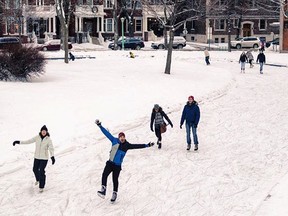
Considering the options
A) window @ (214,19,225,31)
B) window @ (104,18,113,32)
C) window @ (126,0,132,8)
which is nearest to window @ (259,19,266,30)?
window @ (214,19,225,31)

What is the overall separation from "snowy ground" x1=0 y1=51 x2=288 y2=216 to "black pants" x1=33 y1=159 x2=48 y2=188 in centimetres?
25

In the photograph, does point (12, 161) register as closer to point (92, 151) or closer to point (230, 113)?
point (92, 151)

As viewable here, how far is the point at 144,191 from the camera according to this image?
1090 cm

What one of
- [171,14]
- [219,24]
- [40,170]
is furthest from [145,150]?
[219,24]

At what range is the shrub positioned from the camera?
2505 centimetres

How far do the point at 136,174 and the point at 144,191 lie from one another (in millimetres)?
1248

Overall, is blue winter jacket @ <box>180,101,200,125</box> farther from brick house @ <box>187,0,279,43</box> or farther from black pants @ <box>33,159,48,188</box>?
brick house @ <box>187,0,279,43</box>

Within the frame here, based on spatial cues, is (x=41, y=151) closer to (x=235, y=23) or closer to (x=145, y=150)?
(x=145, y=150)

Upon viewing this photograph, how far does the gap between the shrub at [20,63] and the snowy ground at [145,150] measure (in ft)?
3.63

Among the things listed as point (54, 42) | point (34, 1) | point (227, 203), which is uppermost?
point (34, 1)

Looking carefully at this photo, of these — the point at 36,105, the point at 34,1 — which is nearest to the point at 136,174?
the point at 36,105

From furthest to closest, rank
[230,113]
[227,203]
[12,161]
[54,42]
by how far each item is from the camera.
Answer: [54,42] → [230,113] → [12,161] → [227,203]

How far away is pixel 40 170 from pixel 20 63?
1523 cm

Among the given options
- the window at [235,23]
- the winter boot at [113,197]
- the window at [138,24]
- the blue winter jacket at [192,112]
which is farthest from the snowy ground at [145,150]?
the window at [235,23]
